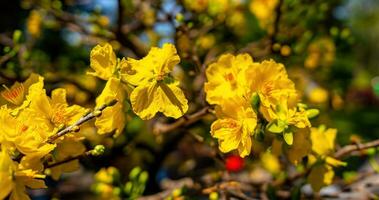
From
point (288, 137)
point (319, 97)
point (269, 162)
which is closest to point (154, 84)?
point (288, 137)

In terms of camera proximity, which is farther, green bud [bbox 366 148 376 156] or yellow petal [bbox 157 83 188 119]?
green bud [bbox 366 148 376 156]

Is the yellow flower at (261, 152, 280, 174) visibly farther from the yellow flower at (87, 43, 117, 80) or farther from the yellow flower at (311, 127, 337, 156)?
the yellow flower at (87, 43, 117, 80)

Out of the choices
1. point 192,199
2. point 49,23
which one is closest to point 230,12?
point 49,23

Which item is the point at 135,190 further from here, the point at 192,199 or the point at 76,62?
the point at 76,62

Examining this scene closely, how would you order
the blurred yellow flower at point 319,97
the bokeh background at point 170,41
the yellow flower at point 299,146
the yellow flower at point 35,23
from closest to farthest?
the yellow flower at point 299,146 < the bokeh background at point 170,41 < the yellow flower at point 35,23 < the blurred yellow flower at point 319,97

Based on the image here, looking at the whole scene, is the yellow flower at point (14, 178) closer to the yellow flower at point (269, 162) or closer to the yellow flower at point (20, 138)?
the yellow flower at point (20, 138)

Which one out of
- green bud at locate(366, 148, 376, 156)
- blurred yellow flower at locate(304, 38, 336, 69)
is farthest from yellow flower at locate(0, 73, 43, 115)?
blurred yellow flower at locate(304, 38, 336, 69)

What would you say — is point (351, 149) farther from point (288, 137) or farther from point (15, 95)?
point (15, 95)

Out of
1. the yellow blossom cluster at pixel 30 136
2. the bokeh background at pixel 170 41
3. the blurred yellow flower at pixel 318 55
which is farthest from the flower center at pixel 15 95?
the blurred yellow flower at pixel 318 55
